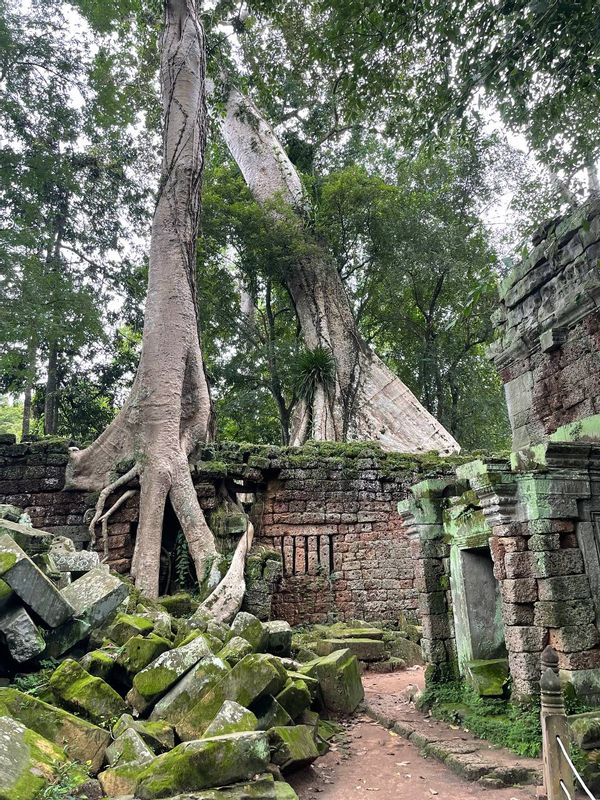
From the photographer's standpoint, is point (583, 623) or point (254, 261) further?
point (254, 261)

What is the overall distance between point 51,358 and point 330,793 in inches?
404

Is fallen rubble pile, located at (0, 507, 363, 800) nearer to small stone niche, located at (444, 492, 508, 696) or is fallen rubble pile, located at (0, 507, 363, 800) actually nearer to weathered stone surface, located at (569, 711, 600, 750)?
small stone niche, located at (444, 492, 508, 696)

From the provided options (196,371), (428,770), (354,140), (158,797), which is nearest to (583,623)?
(428,770)

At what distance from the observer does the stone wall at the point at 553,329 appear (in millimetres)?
5273

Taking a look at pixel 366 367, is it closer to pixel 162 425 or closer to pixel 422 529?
pixel 162 425

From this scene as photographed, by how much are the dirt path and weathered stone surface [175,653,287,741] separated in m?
0.64

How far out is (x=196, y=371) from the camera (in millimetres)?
9172

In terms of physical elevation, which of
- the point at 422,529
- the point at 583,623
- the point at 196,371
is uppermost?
the point at 196,371

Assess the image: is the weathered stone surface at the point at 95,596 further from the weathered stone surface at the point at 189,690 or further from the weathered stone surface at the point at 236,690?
the weathered stone surface at the point at 236,690

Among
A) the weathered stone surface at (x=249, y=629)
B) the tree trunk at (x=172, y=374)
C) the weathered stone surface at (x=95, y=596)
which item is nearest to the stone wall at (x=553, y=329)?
the weathered stone surface at (x=249, y=629)

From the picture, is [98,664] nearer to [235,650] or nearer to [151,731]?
[151,731]

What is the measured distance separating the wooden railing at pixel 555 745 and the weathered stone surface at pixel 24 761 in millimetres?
2215

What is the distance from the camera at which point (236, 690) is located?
3676 millimetres

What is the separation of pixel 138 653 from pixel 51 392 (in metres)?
9.20
